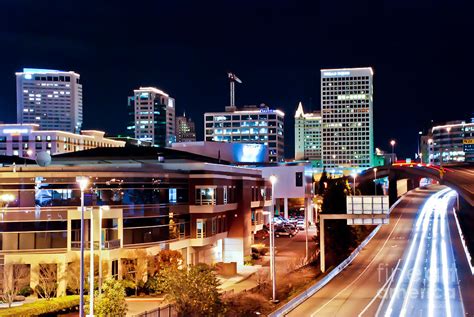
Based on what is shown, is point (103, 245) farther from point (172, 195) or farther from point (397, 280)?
point (397, 280)

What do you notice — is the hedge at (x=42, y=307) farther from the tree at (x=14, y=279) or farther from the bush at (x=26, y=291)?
the bush at (x=26, y=291)

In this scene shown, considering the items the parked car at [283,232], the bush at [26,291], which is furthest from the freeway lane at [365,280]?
the bush at [26,291]

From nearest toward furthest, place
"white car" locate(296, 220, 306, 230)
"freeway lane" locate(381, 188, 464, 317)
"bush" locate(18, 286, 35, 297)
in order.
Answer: "freeway lane" locate(381, 188, 464, 317) < "bush" locate(18, 286, 35, 297) < "white car" locate(296, 220, 306, 230)

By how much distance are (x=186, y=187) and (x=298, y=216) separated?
74.8 meters

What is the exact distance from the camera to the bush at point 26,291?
1777 inches

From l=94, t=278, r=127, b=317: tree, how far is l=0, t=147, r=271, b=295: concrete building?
928cm

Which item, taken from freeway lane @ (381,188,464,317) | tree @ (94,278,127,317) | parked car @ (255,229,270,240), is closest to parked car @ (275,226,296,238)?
parked car @ (255,229,270,240)

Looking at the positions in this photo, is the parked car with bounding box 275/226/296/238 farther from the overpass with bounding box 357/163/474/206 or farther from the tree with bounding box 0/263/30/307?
the tree with bounding box 0/263/30/307

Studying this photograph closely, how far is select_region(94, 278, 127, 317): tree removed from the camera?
3055cm

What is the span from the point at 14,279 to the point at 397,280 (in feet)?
97.7

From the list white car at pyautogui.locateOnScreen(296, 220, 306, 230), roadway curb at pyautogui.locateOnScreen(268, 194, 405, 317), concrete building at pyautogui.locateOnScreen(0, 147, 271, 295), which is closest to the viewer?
roadway curb at pyautogui.locateOnScreen(268, 194, 405, 317)

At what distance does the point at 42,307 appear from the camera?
3766cm

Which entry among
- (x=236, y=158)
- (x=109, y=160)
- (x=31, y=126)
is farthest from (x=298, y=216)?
(x=31, y=126)

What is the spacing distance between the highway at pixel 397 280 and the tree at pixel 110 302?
11933 millimetres
